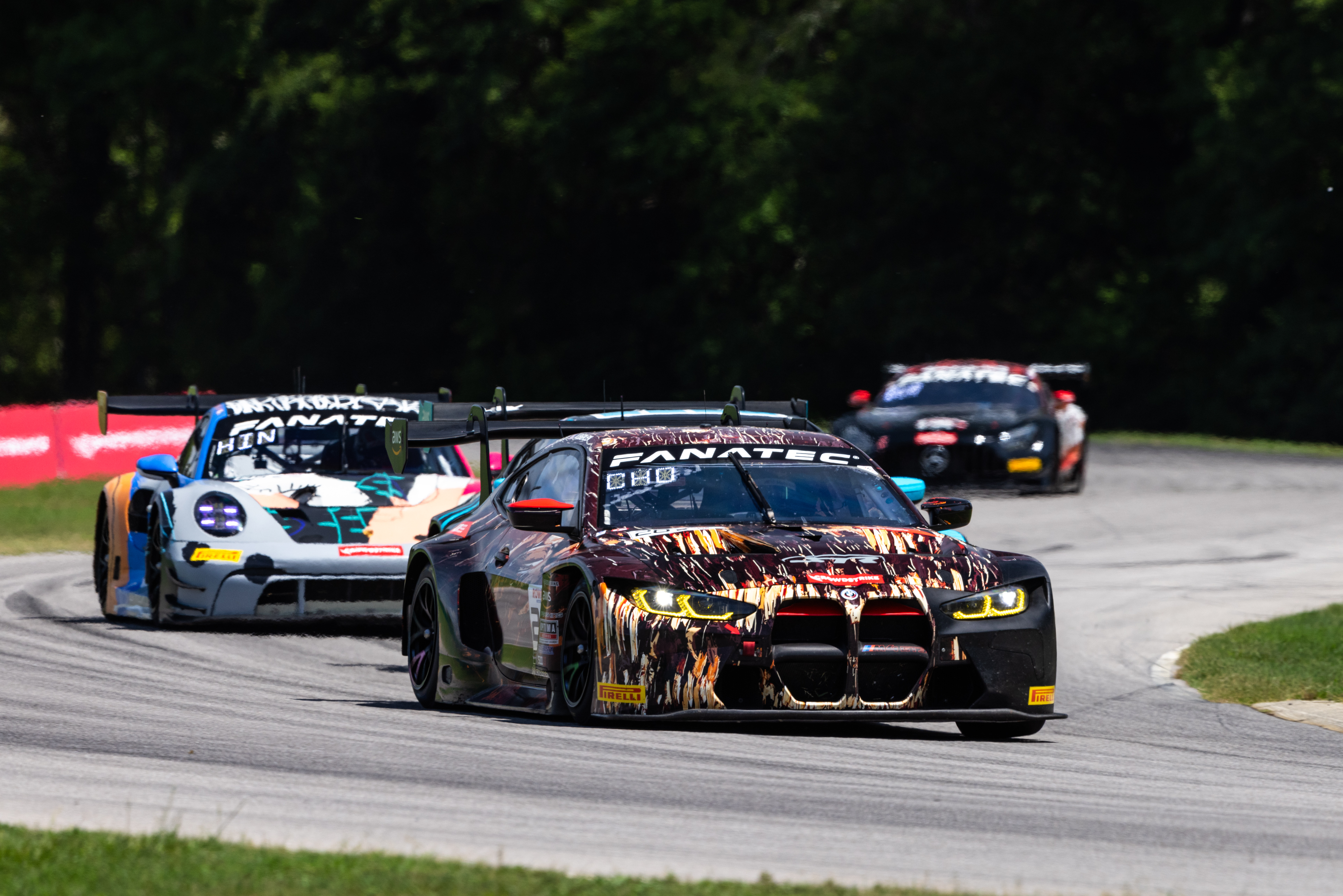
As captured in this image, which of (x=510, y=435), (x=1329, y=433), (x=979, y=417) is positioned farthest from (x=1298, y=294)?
(x=510, y=435)

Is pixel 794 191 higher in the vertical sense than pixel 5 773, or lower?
higher

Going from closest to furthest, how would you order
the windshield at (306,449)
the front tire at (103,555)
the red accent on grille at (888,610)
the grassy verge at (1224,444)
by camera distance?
the red accent on grille at (888,610)
the windshield at (306,449)
the front tire at (103,555)
the grassy verge at (1224,444)

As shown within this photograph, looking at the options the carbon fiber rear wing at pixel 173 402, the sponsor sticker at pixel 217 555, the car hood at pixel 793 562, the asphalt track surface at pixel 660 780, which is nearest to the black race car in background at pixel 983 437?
the carbon fiber rear wing at pixel 173 402

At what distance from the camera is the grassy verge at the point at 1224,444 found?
32.3 m

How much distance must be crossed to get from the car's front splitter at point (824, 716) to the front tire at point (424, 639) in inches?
66.9

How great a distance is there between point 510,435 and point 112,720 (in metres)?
2.94

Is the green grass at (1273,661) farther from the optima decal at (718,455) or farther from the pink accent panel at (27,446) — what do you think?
the pink accent panel at (27,446)

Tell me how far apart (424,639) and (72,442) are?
17.7m

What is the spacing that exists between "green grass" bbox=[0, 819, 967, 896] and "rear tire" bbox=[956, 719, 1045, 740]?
3434mm

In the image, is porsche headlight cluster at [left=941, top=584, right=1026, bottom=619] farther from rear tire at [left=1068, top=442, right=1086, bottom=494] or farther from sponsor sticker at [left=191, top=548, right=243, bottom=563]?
rear tire at [left=1068, top=442, right=1086, bottom=494]

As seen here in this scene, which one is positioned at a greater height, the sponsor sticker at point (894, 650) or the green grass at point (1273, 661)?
the sponsor sticker at point (894, 650)

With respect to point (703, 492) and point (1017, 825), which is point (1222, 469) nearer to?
point (703, 492)

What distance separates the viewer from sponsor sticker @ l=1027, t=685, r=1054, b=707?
8.62 m

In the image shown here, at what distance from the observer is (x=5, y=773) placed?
23.9ft
